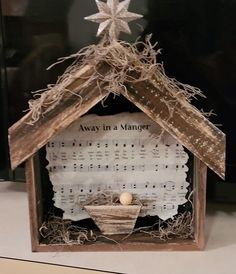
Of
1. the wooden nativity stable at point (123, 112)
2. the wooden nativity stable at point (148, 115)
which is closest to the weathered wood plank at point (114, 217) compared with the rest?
the wooden nativity stable at point (123, 112)

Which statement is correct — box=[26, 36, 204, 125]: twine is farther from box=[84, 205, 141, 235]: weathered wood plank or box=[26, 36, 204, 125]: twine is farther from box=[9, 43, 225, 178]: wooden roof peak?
box=[84, 205, 141, 235]: weathered wood plank

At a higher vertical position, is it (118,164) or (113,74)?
(113,74)

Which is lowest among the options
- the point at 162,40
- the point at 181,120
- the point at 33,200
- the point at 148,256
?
the point at 148,256

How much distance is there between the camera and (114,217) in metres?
0.92

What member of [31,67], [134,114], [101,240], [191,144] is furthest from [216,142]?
[31,67]

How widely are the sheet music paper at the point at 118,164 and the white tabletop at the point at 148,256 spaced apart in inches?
3.2

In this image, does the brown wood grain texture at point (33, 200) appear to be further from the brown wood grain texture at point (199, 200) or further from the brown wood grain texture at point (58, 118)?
the brown wood grain texture at point (199, 200)

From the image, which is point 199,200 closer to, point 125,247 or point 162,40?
point 125,247

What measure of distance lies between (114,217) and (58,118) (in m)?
0.21

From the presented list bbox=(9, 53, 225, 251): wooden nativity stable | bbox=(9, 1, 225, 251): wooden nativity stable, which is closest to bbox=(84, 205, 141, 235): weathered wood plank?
bbox=(9, 1, 225, 251): wooden nativity stable

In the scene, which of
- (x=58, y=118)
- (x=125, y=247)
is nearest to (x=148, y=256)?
(x=125, y=247)

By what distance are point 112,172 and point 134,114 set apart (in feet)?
0.36

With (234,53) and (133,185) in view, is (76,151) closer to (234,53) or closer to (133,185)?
(133,185)

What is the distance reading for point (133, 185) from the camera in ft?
3.08
